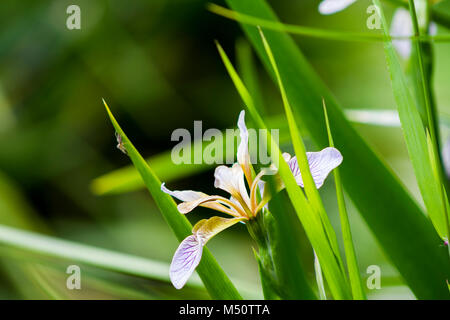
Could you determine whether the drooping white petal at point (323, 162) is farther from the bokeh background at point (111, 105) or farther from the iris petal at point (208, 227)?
the bokeh background at point (111, 105)

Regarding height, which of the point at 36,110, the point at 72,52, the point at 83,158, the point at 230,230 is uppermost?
the point at 72,52

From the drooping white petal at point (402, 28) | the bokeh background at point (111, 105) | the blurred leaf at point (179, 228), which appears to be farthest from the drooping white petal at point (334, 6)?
the bokeh background at point (111, 105)

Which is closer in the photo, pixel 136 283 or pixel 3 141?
pixel 136 283

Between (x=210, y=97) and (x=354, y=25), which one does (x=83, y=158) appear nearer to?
(x=210, y=97)

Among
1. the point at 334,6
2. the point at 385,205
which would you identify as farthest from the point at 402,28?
the point at 385,205
